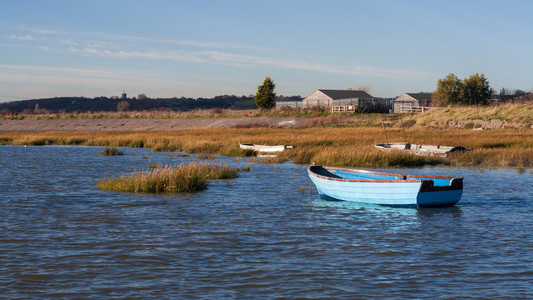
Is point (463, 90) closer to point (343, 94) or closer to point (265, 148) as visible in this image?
point (343, 94)

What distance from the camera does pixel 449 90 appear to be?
93.1 meters

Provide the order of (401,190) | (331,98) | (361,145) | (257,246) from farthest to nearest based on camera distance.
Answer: (331,98), (361,145), (401,190), (257,246)

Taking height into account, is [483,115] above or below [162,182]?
→ above

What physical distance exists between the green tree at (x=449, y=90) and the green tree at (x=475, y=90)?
83 cm

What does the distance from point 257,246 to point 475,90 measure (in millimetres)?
87181

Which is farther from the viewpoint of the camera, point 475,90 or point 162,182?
point 475,90

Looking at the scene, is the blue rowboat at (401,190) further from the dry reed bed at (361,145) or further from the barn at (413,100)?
the barn at (413,100)

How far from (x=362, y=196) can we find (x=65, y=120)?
8579cm

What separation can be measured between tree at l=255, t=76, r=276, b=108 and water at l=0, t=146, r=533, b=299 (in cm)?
8608

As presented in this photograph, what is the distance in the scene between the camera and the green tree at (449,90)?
92500mm

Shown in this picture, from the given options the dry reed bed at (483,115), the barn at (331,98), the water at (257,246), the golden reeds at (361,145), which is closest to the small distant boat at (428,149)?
the golden reeds at (361,145)

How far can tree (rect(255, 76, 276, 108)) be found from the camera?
356 ft

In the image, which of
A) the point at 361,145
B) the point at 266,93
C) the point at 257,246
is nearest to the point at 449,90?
the point at 266,93

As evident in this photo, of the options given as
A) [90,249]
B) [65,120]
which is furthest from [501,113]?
[65,120]
